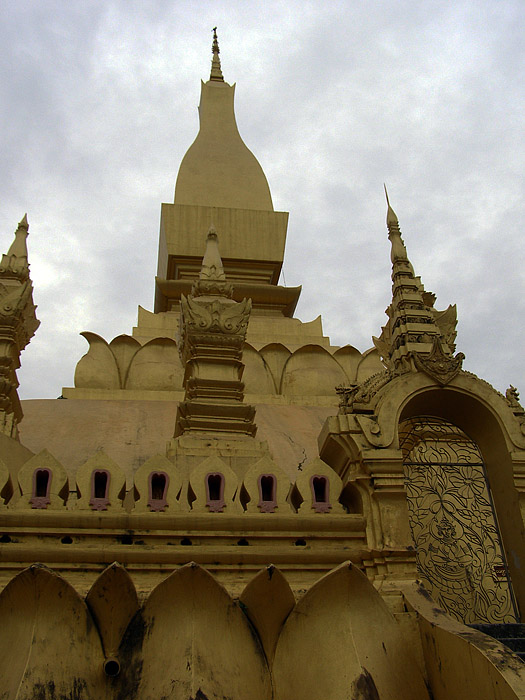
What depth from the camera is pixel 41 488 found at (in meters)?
7.46

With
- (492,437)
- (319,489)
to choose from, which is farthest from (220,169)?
(319,489)

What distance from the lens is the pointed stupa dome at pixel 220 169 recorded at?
22.3 m

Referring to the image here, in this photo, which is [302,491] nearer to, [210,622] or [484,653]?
[210,622]

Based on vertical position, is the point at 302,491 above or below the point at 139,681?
above

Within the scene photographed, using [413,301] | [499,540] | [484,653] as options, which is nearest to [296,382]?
[413,301]

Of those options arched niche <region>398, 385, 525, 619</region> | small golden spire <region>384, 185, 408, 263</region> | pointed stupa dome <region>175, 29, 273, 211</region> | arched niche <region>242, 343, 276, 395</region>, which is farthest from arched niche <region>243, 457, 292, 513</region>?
pointed stupa dome <region>175, 29, 273, 211</region>

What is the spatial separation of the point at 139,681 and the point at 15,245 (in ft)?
24.9

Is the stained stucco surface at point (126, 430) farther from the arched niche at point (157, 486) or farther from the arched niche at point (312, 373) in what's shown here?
the arched niche at point (157, 486)

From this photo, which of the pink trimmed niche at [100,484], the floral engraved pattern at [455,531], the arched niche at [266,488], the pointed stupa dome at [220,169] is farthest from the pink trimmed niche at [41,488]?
the pointed stupa dome at [220,169]

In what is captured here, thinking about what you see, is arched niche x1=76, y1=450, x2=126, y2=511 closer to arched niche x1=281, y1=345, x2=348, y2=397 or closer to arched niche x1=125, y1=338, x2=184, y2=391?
arched niche x1=125, y1=338, x2=184, y2=391

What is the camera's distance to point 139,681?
234 inches

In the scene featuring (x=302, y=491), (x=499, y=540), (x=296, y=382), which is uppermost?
(x=296, y=382)

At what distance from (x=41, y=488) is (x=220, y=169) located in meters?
17.3

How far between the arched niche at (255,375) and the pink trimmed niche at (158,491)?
848 centimetres
